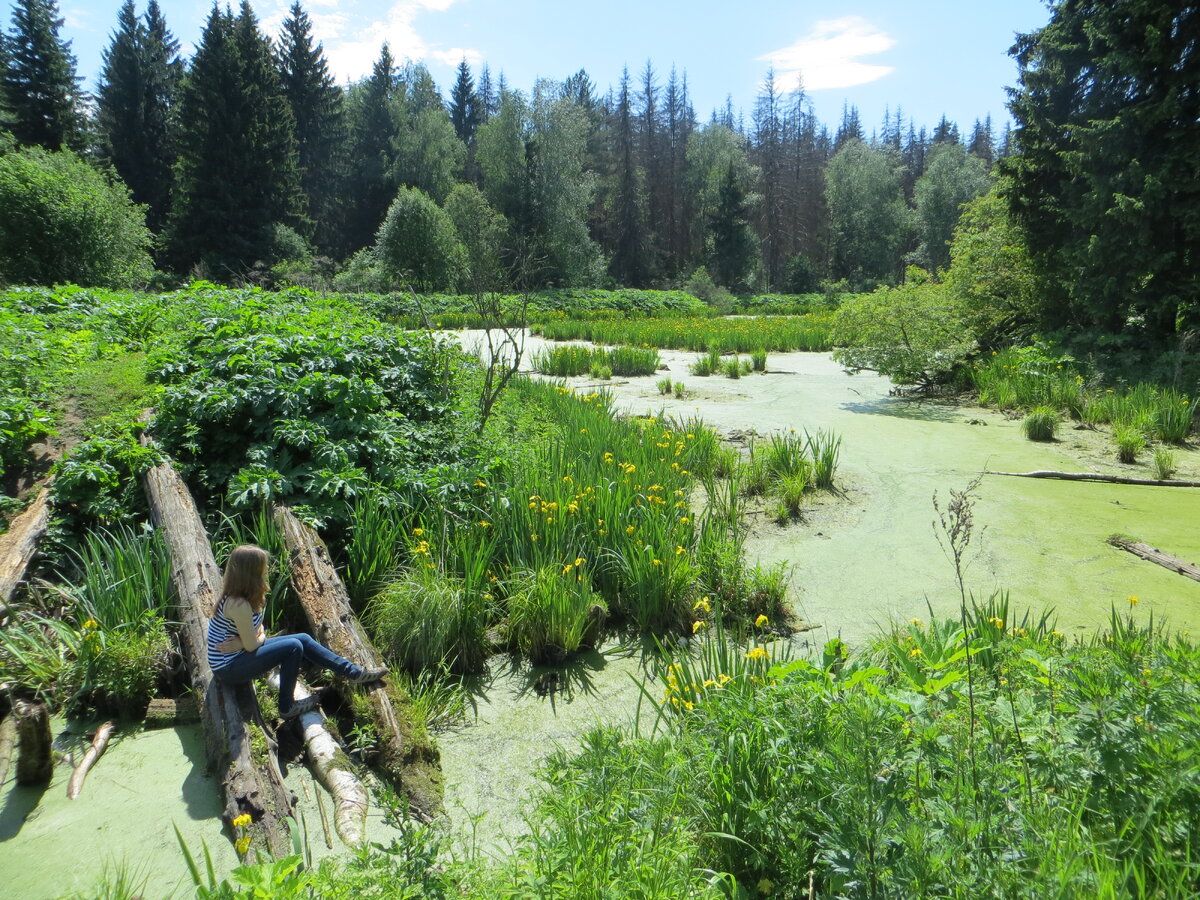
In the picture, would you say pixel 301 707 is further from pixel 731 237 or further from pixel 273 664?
pixel 731 237

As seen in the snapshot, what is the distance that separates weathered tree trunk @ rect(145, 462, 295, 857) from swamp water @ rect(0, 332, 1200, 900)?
0.17m

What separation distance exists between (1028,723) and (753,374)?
11.8 meters

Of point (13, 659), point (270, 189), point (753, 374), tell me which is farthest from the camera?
point (270, 189)

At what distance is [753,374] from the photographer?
44.5 ft

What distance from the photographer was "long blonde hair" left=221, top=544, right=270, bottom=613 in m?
3.16

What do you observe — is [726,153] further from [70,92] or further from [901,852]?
[901,852]

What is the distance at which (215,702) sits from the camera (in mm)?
3068

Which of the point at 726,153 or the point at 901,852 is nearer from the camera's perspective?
the point at 901,852

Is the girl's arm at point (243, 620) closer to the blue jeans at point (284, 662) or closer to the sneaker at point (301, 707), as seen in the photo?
the blue jeans at point (284, 662)

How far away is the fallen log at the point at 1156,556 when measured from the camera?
449 centimetres

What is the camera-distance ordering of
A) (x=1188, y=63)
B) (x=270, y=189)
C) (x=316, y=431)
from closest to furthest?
1. (x=316, y=431)
2. (x=1188, y=63)
3. (x=270, y=189)

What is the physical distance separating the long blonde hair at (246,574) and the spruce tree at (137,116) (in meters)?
43.2

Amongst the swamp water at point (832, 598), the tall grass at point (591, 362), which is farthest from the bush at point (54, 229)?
the swamp water at point (832, 598)

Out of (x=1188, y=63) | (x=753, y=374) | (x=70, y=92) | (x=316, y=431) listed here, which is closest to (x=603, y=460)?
(x=316, y=431)
